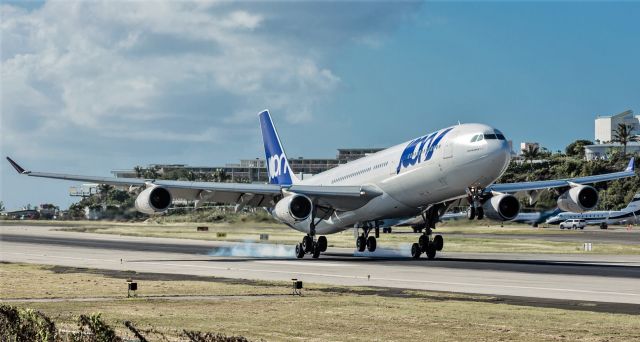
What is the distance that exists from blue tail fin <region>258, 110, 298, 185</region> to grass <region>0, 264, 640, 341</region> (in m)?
34.5

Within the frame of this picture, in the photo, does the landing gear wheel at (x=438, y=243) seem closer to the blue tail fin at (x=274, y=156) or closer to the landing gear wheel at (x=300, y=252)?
the landing gear wheel at (x=300, y=252)

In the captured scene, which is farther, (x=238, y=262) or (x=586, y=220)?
(x=586, y=220)

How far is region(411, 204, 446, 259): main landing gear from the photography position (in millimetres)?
53031

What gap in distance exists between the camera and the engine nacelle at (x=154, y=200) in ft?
176

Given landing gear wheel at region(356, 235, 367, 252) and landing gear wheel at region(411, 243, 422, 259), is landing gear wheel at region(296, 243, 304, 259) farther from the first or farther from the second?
landing gear wheel at region(411, 243, 422, 259)

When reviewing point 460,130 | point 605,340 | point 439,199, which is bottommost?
point 605,340

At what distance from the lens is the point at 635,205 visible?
140 m

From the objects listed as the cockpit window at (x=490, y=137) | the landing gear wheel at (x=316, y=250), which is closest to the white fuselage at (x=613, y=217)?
the landing gear wheel at (x=316, y=250)

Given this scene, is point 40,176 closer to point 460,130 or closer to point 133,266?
point 133,266

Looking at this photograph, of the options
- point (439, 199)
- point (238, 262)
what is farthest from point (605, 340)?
point (238, 262)

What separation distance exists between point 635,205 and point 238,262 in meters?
102

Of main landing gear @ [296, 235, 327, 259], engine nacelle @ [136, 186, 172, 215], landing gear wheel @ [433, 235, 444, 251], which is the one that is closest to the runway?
landing gear wheel @ [433, 235, 444, 251]

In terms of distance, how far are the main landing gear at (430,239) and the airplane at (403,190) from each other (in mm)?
58

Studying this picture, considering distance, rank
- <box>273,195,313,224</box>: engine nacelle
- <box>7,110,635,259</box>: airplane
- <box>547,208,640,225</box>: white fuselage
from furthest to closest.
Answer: <box>547,208,640,225</box>: white fuselage < <box>273,195,313,224</box>: engine nacelle < <box>7,110,635,259</box>: airplane
